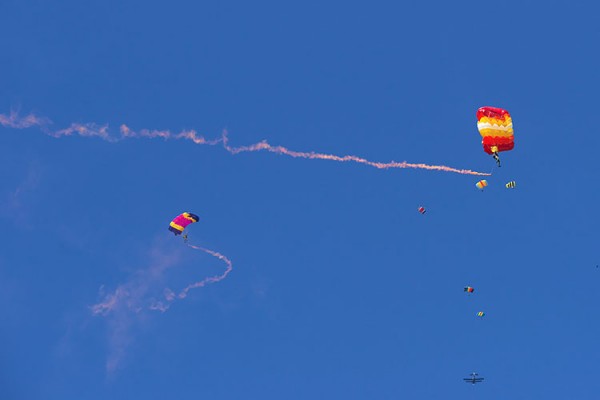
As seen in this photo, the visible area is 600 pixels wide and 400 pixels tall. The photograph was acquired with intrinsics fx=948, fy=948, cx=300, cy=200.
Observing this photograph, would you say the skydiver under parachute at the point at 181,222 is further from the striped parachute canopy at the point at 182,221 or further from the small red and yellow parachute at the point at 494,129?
the small red and yellow parachute at the point at 494,129

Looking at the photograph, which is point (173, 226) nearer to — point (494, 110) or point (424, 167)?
point (424, 167)

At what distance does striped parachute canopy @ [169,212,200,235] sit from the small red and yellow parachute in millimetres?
24826

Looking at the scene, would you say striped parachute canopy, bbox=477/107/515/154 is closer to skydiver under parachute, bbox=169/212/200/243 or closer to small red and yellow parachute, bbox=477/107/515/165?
small red and yellow parachute, bbox=477/107/515/165

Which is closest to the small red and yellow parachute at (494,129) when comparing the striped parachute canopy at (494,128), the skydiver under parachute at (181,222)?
the striped parachute canopy at (494,128)

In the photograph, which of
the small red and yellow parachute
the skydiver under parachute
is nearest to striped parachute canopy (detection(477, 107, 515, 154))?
the small red and yellow parachute

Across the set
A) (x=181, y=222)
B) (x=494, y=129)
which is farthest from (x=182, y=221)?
(x=494, y=129)

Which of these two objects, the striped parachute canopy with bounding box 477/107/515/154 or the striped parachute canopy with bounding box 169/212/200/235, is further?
the striped parachute canopy with bounding box 169/212/200/235

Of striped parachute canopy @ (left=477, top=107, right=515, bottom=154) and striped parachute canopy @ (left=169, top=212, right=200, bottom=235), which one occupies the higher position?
striped parachute canopy @ (left=477, top=107, right=515, bottom=154)

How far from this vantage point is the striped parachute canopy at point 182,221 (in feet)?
263

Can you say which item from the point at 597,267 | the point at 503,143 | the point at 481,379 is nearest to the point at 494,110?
the point at 503,143

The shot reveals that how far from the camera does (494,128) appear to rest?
7400 centimetres

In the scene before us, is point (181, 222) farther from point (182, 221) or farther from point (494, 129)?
point (494, 129)

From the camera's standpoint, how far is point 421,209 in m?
83.0

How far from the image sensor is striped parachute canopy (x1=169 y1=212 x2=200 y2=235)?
263ft
